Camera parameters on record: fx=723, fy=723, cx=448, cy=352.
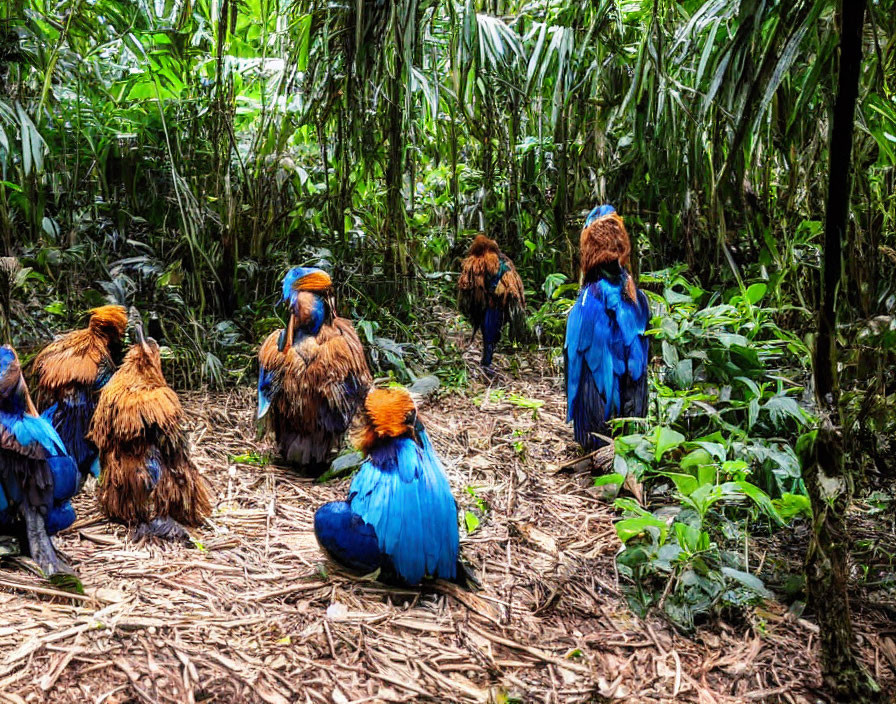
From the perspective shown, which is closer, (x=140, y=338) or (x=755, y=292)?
(x=140, y=338)

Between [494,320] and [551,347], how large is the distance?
0.82m

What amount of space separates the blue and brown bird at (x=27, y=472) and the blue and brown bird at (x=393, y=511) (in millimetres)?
912

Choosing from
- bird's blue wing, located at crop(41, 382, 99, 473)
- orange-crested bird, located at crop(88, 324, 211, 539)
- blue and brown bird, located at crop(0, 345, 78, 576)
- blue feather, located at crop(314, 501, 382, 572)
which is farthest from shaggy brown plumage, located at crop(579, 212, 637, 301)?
blue and brown bird, located at crop(0, 345, 78, 576)

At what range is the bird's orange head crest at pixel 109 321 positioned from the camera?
3162 millimetres

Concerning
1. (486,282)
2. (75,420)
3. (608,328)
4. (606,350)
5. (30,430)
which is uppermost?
(486,282)

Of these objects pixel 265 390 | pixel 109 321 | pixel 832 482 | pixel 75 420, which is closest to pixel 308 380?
pixel 265 390

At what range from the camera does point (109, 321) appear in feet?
10.4

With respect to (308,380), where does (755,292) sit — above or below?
above

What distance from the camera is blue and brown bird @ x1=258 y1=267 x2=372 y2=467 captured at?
3729 mm

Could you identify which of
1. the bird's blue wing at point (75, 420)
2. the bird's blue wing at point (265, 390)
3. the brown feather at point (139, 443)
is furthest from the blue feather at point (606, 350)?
the bird's blue wing at point (75, 420)

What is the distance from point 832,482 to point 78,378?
2.87 m

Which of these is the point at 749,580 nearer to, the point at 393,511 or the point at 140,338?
the point at 393,511

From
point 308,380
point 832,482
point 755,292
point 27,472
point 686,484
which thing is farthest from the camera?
point 308,380

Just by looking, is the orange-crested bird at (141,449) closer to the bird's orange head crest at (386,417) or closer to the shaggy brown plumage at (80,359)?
the shaggy brown plumage at (80,359)
